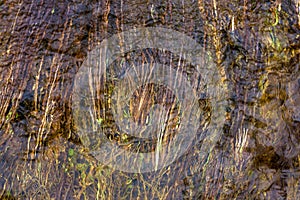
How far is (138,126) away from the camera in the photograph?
7.40ft

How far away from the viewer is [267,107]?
7.75 feet

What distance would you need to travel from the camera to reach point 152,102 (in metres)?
2.27

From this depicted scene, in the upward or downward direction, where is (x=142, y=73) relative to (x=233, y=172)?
upward

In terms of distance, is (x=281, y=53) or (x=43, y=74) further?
(x=281, y=53)

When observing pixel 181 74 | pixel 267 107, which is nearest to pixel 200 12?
pixel 181 74

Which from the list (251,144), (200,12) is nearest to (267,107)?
(251,144)

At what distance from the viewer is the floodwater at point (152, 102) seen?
2.22 m

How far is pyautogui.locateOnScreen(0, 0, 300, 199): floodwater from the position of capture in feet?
7.30

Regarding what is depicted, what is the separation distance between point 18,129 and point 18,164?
0.17 m

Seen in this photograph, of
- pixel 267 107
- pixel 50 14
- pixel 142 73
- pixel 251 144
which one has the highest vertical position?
pixel 50 14

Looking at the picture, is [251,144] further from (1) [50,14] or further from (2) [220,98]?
(1) [50,14]

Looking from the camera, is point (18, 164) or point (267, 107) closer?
point (18, 164)

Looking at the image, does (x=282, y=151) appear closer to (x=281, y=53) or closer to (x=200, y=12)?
(x=281, y=53)

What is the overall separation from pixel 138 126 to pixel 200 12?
0.70 meters
